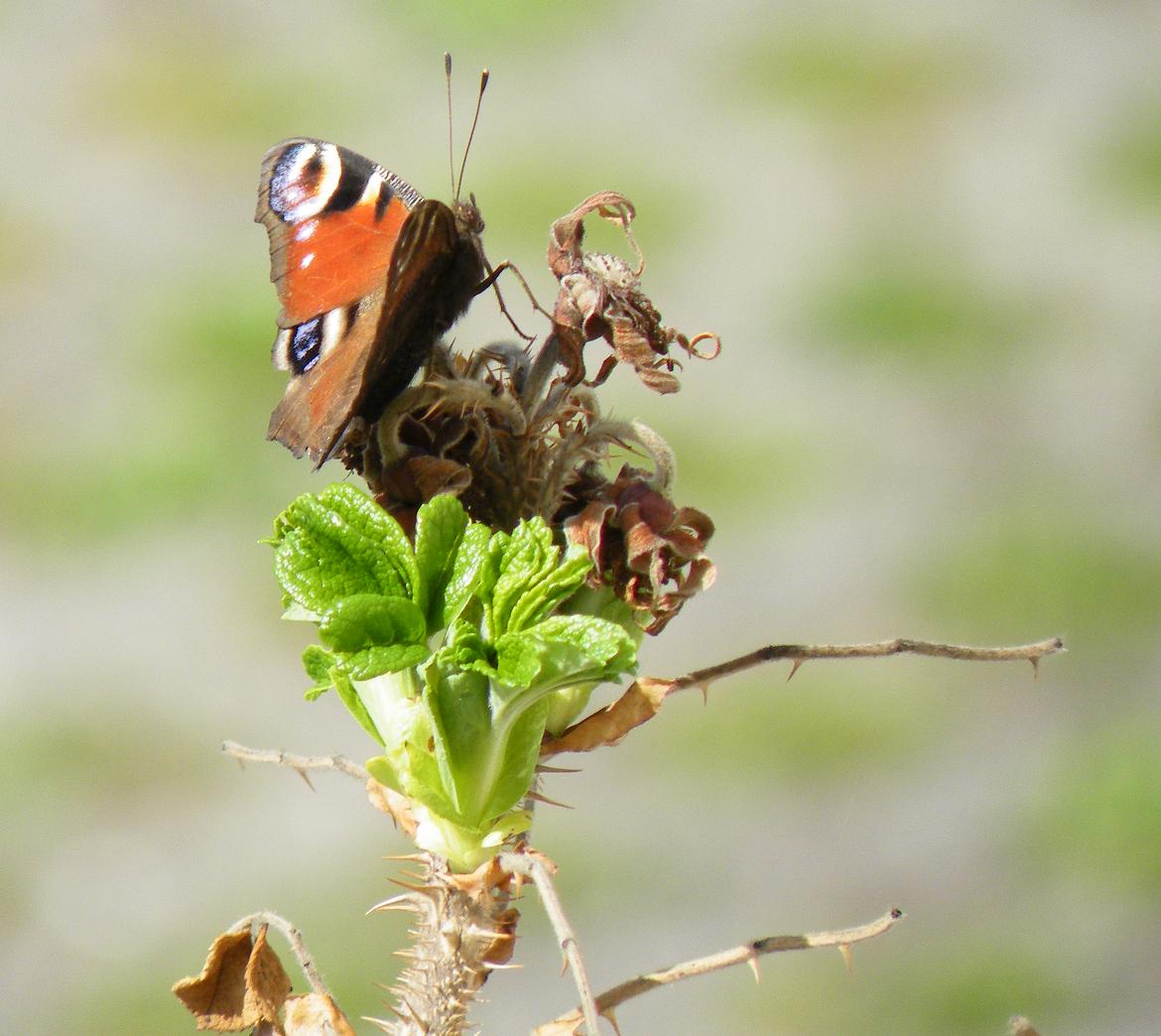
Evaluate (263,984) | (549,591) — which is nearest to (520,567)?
(549,591)

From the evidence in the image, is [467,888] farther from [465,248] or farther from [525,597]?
[465,248]

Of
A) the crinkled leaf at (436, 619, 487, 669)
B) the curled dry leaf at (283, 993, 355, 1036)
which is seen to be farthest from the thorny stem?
the crinkled leaf at (436, 619, 487, 669)

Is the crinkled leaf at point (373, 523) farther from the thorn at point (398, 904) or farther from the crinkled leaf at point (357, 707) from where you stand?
the thorn at point (398, 904)

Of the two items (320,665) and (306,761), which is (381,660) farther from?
(306,761)

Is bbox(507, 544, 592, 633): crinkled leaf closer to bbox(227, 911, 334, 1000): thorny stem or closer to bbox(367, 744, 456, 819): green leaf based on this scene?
bbox(367, 744, 456, 819): green leaf

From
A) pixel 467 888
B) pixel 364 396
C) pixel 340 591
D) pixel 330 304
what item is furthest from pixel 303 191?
pixel 467 888

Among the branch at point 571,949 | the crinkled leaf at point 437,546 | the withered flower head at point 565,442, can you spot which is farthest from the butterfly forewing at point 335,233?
the branch at point 571,949
